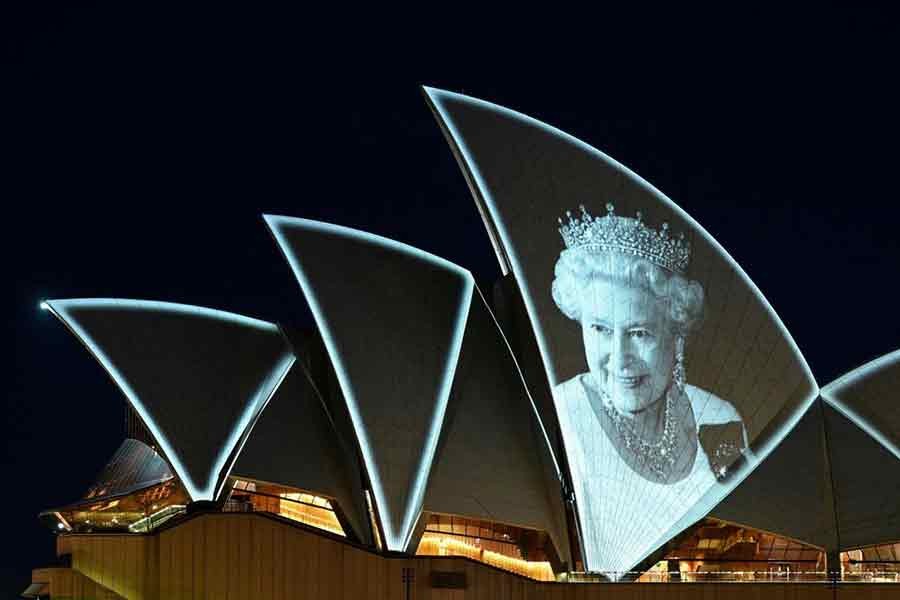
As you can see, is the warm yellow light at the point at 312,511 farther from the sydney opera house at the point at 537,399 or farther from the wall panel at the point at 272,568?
the wall panel at the point at 272,568

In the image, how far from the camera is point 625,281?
26.6 metres

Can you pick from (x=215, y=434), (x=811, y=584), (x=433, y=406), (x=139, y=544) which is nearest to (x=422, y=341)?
(x=433, y=406)

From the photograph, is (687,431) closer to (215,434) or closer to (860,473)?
(860,473)

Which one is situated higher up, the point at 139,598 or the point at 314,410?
the point at 314,410

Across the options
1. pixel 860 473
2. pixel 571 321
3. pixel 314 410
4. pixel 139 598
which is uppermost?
pixel 571 321

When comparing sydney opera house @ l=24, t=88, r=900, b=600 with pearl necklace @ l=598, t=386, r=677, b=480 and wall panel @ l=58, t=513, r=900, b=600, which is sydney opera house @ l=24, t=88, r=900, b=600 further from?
wall panel @ l=58, t=513, r=900, b=600

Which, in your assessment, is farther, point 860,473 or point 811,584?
point 860,473

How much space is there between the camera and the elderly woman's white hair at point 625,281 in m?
26.5

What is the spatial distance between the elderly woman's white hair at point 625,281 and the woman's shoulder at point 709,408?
1.38m

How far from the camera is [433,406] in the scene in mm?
26016

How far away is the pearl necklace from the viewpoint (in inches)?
1039

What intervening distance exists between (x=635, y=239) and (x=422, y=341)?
539 cm

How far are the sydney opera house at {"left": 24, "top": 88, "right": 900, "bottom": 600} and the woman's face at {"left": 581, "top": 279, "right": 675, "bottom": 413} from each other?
50 millimetres

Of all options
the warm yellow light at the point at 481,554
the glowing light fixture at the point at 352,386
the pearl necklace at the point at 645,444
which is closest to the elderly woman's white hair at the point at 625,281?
the pearl necklace at the point at 645,444
